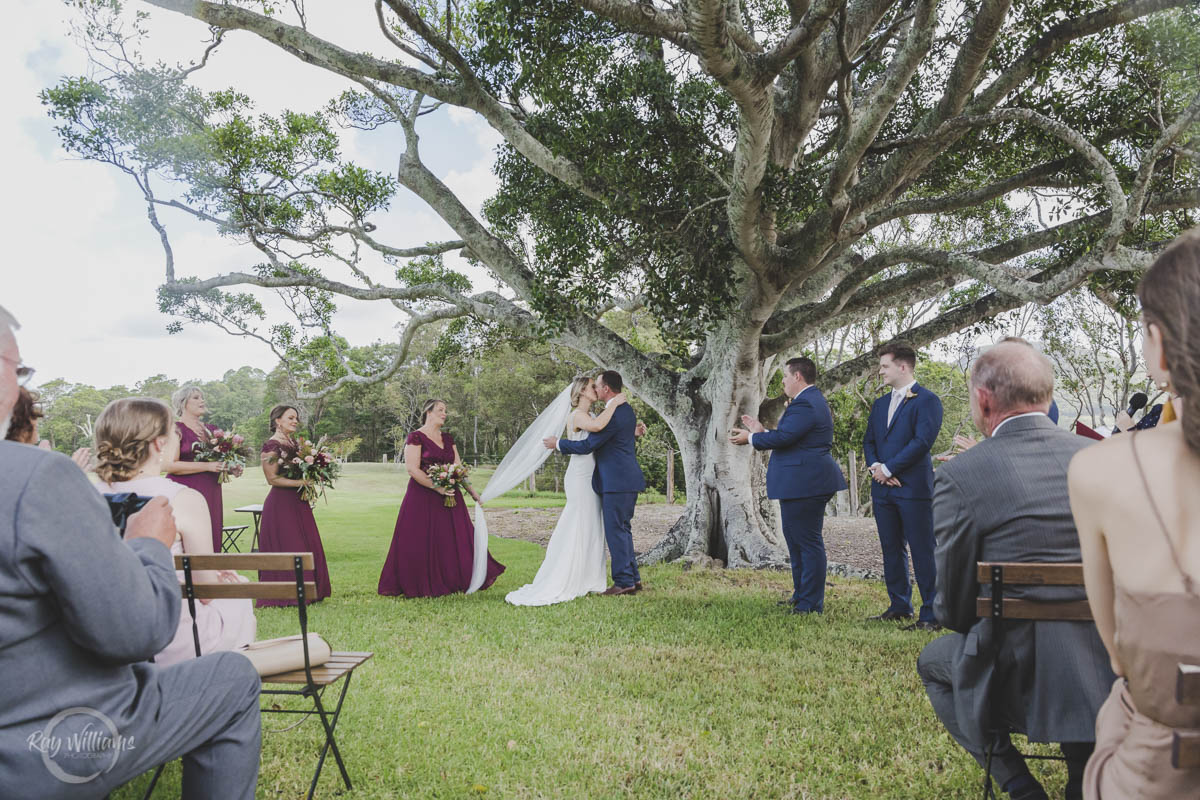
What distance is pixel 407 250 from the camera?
45.2 ft

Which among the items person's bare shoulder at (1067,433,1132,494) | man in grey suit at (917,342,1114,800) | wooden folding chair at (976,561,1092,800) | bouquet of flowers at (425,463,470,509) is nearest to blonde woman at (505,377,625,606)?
bouquet of flowers at (425,463,470,509)

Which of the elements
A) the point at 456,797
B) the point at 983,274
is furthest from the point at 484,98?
the point at 456,797

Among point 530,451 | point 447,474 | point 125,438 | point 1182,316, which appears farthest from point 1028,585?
point 530,451

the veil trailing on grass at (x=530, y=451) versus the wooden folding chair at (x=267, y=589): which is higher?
the veil trailing on grass at (x=530, y=451)

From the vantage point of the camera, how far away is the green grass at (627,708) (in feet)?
11.6

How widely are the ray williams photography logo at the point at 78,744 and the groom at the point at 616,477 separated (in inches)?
247

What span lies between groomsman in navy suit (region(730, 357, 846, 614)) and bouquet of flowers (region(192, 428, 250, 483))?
19.9 feet

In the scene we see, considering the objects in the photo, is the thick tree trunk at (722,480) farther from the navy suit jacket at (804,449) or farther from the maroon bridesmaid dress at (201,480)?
the maroon bridesmaid dress at (201,480)

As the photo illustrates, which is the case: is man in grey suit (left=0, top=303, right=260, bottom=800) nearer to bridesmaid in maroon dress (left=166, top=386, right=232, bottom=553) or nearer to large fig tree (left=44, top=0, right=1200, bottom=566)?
large fig tree (left=44, top=0, right=1200, bottom=566)

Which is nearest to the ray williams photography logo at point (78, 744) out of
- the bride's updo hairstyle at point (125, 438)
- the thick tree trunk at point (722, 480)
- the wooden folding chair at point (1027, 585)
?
the bride's updo hairstyle at point (125, 438)

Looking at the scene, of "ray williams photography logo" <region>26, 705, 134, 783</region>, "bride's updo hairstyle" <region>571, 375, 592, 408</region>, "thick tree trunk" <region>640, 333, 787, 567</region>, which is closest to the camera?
"ray williams photography logo" <region>26, 705, 134, 783</region>

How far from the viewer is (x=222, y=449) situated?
8.26 meters

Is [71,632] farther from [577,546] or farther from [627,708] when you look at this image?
[577,546]

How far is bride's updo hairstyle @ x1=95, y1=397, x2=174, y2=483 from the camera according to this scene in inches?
127
